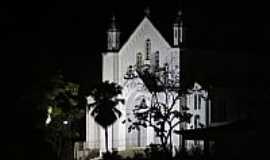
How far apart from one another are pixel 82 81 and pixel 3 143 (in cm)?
3165

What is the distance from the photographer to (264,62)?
69.2 m

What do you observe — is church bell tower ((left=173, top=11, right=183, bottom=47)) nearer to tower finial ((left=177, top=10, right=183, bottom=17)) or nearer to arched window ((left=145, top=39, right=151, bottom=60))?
tower finial ((left=177, top=10, right=183, bottom=17))

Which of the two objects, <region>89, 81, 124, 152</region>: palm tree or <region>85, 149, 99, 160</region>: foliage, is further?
<region>85, 149, 99, 160</region>: foliage

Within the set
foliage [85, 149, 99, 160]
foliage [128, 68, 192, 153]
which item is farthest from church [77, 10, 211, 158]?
foliage [85, 149, 99, 160]

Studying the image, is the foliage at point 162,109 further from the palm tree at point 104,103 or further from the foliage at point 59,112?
the foliage at point 59,112

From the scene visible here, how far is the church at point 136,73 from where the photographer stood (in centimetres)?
5922

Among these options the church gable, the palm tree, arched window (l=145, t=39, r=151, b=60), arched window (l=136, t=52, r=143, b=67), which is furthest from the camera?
arched window (l=136, t=52, r=143, b=67)

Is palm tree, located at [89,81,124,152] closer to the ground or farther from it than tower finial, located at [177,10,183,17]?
closer to the ground

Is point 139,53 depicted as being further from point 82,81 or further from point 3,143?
point 3,143

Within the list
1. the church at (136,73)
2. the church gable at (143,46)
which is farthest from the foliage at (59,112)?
the church gable at (143,46)

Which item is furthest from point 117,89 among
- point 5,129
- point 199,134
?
point 5,129

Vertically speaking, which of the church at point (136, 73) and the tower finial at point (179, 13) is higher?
the tower finial at point (179, 13)

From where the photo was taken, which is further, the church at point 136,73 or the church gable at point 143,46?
the church gable at point 143,46

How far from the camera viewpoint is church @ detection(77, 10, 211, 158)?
59219mm
